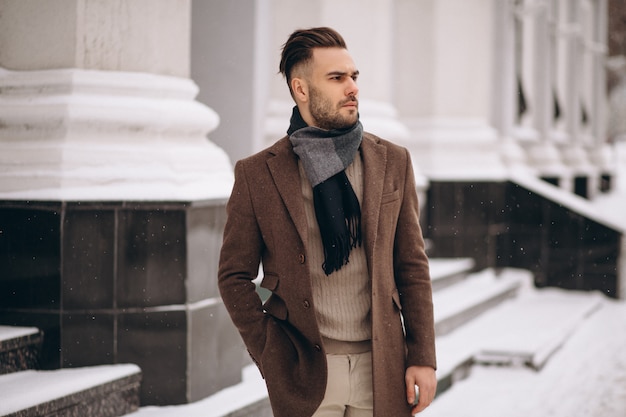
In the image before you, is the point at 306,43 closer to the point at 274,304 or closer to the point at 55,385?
the point at 274,304

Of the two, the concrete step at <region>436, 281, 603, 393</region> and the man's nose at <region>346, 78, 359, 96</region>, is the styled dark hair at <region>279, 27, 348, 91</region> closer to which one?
the man's nose at <region>346, 78, 359, 96</region>

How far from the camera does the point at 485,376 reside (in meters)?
7.10

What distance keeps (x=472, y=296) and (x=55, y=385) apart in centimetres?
565

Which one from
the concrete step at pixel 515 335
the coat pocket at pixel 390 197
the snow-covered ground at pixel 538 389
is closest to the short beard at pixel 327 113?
the coat pocket at pixel 390 197

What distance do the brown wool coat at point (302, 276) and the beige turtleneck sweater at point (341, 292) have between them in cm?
5

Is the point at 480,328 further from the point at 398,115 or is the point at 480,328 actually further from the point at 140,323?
the point at 140,323

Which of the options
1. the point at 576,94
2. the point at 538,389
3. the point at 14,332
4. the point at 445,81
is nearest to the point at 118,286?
the point at 14,332

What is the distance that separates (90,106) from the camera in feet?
15.5

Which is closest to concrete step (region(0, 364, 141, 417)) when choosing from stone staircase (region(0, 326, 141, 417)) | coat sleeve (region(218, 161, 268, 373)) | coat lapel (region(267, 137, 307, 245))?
stone staircase (region(0, 326, 141, 417))

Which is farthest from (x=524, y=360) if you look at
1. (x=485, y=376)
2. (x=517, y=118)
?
(x=517, y=118)

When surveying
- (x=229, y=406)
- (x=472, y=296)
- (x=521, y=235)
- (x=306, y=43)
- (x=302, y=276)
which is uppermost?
(x=306, y=43)

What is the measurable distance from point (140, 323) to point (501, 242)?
24.3 feet

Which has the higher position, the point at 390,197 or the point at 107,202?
the point at 390,197

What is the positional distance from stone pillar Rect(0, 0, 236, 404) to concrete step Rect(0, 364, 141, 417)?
0.10 m
